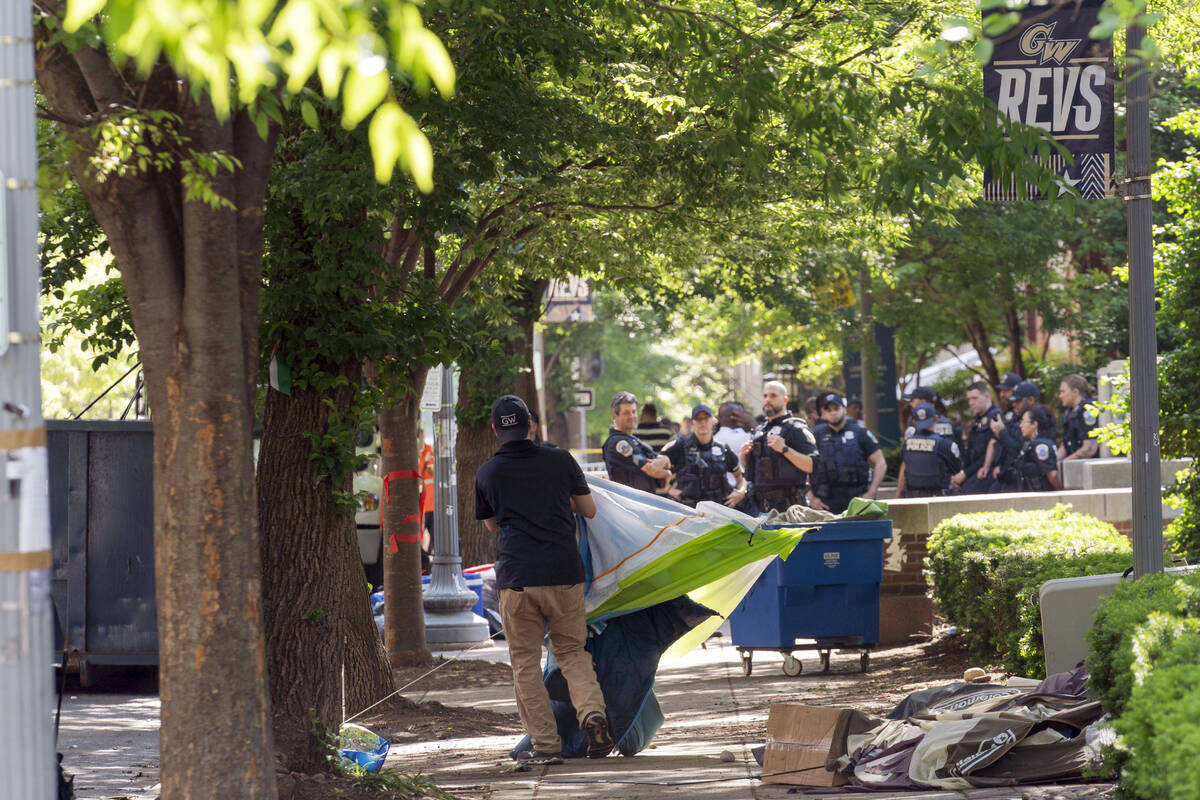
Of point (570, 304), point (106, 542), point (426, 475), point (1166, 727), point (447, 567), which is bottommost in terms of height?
point (447, 567)

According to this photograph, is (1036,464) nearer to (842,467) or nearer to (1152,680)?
(842,467)

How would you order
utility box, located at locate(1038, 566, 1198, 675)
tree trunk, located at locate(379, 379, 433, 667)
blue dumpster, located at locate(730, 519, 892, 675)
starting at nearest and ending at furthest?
1. utility box, located at locate(1038, 566, 1198, 675)
2. blue dumpster, located at locate(730, 519, 892, 675)
3. tree trunk, located at locate(379, 379, 433, 667)

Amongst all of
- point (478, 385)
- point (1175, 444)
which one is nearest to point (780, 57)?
point (1175, 444)

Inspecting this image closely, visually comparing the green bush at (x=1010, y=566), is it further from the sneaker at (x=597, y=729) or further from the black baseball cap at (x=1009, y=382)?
the black baseball cap at (x=1009, y=382)

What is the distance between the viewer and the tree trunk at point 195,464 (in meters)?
5.30

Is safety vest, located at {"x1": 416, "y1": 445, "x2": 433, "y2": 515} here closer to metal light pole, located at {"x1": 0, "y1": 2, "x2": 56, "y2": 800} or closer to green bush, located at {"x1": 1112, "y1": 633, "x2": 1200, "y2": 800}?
green bush, located at {"x1": 1112, "y1": 633, "x2": 1200, "y2": 800}

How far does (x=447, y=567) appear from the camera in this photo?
1411 cm

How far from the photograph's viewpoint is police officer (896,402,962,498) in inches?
626

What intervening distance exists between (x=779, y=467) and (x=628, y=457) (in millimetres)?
1392

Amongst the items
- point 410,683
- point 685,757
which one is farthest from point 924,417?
point 685,757

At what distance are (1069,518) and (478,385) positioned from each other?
767cm

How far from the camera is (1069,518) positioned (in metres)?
11.4

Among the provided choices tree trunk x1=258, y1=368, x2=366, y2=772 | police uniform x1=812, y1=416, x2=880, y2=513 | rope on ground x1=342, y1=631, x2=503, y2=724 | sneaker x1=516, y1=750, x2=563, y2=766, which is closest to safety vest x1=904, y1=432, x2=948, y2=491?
police uniform x1=812, y1=416, x2=880, y2=513

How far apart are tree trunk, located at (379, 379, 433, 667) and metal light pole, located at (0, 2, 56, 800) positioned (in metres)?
8.32
